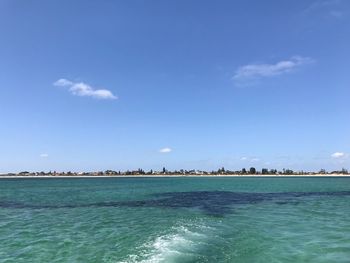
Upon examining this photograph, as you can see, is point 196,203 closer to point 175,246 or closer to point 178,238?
point 178,238

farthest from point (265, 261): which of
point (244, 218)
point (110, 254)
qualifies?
point (244, 218)

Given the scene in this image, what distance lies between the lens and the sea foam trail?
16.5 m

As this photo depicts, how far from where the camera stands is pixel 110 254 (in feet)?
A: 56.6

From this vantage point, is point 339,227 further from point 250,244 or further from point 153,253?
point 153,253

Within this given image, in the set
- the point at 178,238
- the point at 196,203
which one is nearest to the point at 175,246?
the point at 178,238

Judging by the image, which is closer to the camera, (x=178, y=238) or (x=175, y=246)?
(x=175, y=246)

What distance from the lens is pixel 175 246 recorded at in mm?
18656

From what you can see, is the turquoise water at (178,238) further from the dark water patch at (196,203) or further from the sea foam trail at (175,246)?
the dark water patch at (196,203)

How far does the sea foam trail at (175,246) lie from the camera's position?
16453 millimetres

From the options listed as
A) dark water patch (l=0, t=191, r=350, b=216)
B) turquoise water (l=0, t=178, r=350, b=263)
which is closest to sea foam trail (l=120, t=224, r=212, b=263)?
turquoise water (l=0, t=178, r=350, b=263)

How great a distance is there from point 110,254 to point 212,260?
5.02 m

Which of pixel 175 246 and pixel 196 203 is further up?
pixel 196 203

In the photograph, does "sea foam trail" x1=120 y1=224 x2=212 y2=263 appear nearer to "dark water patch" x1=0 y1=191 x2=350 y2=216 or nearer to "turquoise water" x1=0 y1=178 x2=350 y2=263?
"turquoise water" x1=0 y1=178 x2=350 y2=263

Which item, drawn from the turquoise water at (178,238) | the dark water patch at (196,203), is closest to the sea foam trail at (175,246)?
the turquoise water at (178,238)
